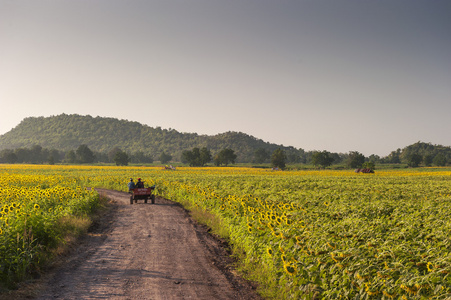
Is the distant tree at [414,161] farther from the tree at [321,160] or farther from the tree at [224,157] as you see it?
the tree at [224,157]

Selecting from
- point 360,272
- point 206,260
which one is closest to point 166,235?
point 206,260

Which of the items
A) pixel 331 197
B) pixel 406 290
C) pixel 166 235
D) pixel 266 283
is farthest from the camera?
pixel 331 197

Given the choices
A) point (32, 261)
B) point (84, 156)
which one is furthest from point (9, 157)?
point (32, 261)

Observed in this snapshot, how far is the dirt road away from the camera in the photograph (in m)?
7.14

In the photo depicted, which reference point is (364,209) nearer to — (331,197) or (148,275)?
(331,197)

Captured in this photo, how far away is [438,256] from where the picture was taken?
5.36 metres

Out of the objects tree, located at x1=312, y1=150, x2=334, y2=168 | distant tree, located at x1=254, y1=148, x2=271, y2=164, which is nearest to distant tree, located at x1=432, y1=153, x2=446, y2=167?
tree, located at x1=312, y1=150, x2=334, y2=168

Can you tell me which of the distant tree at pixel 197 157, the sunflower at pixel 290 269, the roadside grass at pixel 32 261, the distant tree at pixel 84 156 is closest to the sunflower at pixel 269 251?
the sunflower at pixel 290 269

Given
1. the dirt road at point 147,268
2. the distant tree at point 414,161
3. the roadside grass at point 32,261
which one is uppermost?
the distant tree at point 414,161

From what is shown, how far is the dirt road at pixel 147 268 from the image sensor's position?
7137 millimetres

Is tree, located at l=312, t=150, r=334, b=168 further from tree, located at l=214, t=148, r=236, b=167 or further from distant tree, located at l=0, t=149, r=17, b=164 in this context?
distant tree, located at l=0, t=149, r=17, b=164

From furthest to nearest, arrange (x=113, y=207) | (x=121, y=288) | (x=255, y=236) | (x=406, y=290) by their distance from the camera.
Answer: (x=113, y=207) < (x=255, y=236) < (x=121, y=288) < (x=406, y=290)

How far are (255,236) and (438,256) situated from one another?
4.98 m

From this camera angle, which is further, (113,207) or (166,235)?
(113,207)
